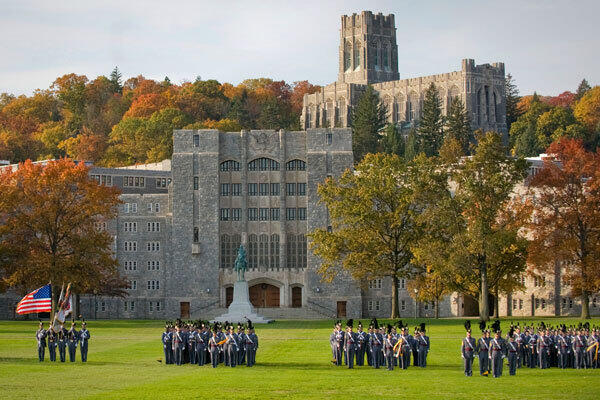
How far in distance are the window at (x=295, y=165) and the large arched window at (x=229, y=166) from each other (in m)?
4.85

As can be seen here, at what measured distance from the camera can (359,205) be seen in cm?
9662

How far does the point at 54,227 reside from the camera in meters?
95.3

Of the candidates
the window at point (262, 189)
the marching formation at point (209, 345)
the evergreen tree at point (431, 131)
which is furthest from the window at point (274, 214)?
the marching formation at point (209, 345)

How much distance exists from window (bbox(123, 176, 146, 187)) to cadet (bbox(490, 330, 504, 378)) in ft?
311

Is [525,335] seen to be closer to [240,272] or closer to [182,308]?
[240,272]

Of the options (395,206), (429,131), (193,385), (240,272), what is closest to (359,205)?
(395,206)

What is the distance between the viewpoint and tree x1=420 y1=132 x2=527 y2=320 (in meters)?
84.5

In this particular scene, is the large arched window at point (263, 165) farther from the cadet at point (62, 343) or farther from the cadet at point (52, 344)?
the cadet at point (52, 344)

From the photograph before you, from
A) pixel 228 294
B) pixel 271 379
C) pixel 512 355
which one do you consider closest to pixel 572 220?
pixel 228 294

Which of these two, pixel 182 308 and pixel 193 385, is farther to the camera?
pixel 182 308

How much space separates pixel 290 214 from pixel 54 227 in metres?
27.9

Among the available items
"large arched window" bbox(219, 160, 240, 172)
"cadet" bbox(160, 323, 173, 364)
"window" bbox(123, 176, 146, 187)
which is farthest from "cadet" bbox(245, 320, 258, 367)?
"window" bbox(123, 176, 146, 187)

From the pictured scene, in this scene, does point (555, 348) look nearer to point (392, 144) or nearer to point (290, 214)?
point (290, 214)

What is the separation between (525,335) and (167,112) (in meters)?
132
